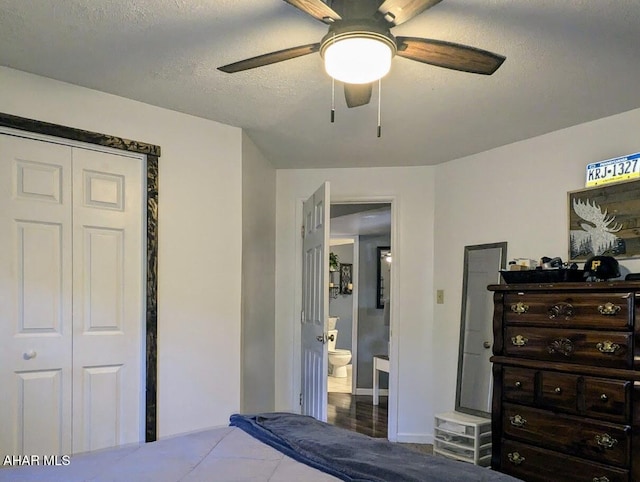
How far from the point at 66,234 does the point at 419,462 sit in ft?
6.68

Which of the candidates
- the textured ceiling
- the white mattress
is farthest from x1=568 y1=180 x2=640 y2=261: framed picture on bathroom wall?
the white mattress

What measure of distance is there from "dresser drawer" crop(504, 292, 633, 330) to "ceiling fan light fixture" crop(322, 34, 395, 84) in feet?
5.17

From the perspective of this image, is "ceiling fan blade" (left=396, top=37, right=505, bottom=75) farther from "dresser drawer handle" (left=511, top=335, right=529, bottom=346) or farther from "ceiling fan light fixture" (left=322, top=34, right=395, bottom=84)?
"dresser drawer handle" (left=511, top=335, right=529, bottom=346)

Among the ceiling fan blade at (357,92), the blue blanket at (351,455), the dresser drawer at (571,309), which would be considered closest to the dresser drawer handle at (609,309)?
the dresser drawer at (571,309)

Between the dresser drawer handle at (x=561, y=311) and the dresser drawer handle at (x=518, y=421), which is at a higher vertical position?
the dresser drawer handle at (x=561, y=311)

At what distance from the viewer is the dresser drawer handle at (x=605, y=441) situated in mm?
2354

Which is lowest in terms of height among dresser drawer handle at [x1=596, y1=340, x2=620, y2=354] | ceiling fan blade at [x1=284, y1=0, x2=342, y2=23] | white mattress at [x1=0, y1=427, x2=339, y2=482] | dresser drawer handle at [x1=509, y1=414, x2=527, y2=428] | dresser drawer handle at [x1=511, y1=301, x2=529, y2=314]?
dresser drawer handle at [x1=509, y1=414, x2=527, y2=428]

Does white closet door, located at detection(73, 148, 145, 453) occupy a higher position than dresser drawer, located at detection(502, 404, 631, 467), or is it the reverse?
white closet door, located at detection(73, 148, 145, 453)

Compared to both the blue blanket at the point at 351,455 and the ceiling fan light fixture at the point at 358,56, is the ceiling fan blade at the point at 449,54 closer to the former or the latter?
the ceiling fan light fixture at the point at 358,56

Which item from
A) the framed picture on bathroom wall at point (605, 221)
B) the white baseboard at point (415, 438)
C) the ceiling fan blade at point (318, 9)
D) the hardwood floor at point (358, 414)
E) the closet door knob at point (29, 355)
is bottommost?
the hardwood floor at point (358, 414)

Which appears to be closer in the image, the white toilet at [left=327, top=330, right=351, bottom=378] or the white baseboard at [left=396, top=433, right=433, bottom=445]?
the white baseboard at [left=396, top=433, right=433, bottom=445]

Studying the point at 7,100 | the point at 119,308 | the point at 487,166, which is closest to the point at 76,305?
the point at 119,308

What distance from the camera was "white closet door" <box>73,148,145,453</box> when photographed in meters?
2.63

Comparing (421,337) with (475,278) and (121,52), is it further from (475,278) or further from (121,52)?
(121,52)
